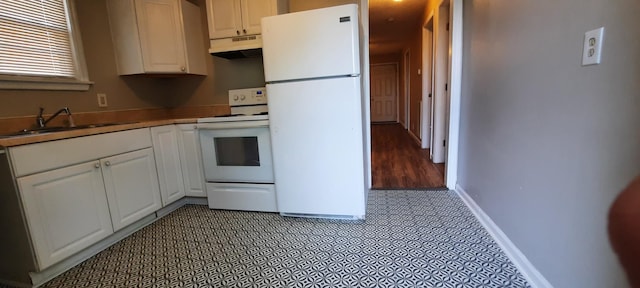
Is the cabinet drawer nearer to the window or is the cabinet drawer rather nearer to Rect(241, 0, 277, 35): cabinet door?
the window

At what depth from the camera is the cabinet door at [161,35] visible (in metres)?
2.43

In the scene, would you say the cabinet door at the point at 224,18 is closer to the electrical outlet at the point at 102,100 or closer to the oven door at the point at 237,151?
the oven door at the point at 237,151

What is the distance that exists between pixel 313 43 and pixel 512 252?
5.70 ft

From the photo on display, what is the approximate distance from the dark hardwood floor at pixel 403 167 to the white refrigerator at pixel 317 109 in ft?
3.08

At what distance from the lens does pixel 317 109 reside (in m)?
1.95

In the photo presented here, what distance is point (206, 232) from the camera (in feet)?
6.70

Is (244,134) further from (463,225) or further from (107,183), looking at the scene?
(463,225)

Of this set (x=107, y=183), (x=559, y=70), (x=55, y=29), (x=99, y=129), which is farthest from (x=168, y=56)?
(x=559, y=70)

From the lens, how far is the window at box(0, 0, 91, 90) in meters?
1.79

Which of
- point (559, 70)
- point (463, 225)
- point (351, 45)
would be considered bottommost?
point (463, 225)

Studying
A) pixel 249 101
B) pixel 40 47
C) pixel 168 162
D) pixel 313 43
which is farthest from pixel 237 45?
pixel 40 47

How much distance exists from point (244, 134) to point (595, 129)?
203cm

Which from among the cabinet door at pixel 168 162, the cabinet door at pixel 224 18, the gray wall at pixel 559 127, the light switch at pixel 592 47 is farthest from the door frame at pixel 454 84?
the cabinet door at pixel 168 162

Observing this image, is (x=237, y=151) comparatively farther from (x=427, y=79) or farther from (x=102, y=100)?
(x=427, y=79)
